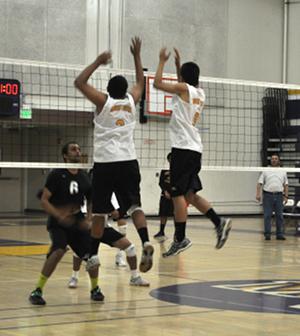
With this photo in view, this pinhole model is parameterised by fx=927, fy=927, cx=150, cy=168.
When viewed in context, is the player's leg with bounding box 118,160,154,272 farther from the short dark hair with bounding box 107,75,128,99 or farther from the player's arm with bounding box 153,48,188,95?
the player's arm with bounding box 153,48,188,95

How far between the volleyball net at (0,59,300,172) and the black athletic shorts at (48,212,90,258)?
1506cm

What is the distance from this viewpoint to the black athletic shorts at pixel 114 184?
10461 mm

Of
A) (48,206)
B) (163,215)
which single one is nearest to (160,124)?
(163,215)

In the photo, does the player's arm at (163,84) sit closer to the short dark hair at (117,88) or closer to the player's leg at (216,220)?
the short dark hair at (117,88)

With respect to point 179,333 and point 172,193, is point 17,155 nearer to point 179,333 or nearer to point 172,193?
point 172,193

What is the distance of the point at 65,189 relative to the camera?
1089 cm

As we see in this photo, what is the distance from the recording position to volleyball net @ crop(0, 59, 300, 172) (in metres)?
26.7

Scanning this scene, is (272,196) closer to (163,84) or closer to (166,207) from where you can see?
(166,207)

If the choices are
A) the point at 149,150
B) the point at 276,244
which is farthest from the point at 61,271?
the point at 149,150

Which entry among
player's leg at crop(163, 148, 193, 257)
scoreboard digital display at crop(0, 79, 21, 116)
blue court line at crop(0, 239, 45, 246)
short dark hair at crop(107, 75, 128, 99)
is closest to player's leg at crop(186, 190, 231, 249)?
player's leg at crop(163, 148, 193, 257)

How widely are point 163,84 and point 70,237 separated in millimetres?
2189

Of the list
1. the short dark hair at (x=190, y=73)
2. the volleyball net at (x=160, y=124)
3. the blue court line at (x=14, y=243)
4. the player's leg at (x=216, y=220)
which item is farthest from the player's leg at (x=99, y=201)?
the volleyball net at (x=160, y=124)

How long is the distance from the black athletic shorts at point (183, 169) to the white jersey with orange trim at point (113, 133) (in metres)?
0.56

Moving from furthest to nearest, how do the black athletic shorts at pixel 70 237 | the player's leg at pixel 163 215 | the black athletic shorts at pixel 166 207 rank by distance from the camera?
the black athletic shorts at pixel 166 207
the player's leg at pixel 163 215
the black athletic shorts at pixel 70 237
